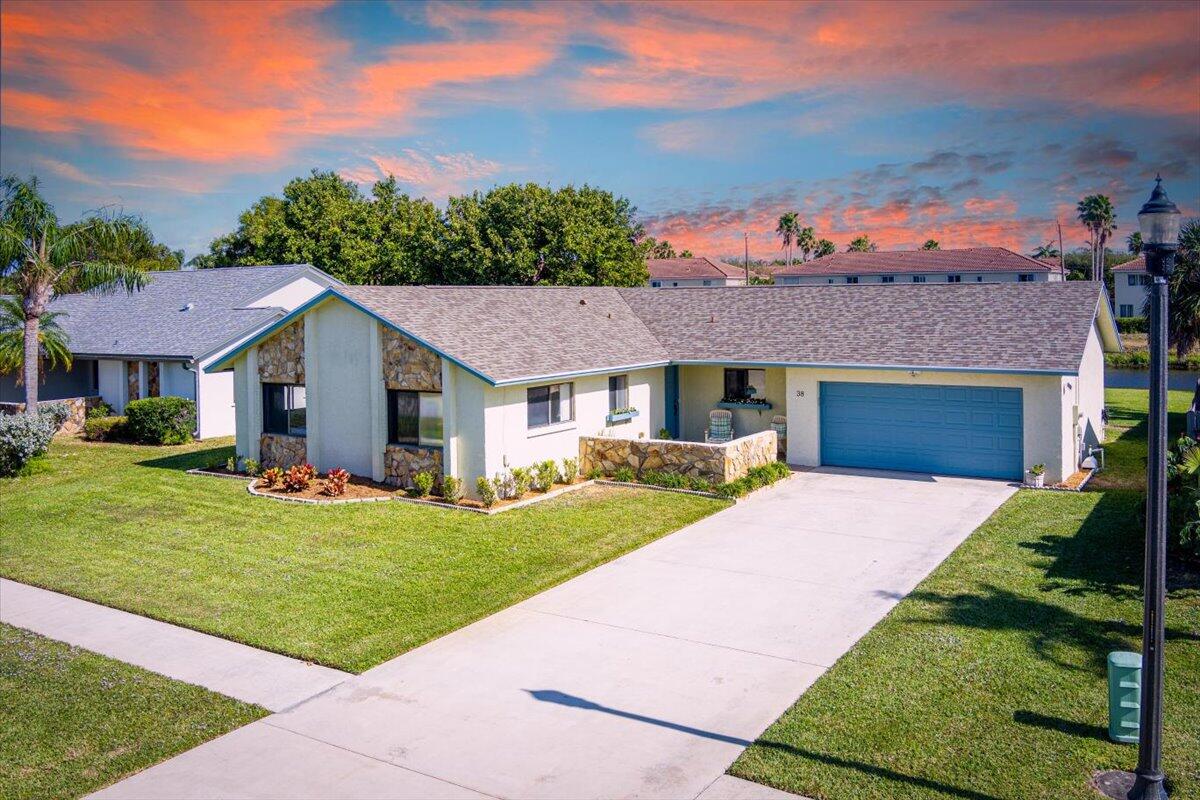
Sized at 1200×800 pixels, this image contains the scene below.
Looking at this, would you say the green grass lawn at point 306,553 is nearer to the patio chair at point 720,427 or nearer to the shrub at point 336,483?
the shrub at point 336,483

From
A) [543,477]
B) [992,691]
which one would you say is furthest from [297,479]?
[992,691]

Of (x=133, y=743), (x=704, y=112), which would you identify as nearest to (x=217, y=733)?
(x=133, y=743)

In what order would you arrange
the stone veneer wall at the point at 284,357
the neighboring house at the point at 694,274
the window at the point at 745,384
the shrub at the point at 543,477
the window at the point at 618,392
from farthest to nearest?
the neighboring house at the point at 694,274 < the window at the point at 745,384 < the window at the point at 618,392 < the stone veneer wall at the point at 284,357 < the shrub at the point at 543,477

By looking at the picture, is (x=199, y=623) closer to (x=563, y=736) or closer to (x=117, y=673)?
(x=117, y=673)

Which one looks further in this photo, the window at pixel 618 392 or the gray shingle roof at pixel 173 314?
the gray shingle roof at pixel 173 314

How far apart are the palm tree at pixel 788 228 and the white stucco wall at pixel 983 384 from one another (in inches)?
3414

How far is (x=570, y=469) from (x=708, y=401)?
579 centimetres

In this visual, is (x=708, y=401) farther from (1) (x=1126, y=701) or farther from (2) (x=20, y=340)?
(2) (x=20, y=340)

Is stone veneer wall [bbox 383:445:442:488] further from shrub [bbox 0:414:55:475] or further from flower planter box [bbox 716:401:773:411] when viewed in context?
shrub [bbox 0:414:55:475]

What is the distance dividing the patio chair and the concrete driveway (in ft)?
27.3

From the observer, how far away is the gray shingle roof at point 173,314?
29.0 metres

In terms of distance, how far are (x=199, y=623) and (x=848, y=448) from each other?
50.2 ft

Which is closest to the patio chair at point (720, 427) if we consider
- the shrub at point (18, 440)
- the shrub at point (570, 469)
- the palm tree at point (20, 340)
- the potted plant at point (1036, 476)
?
the shrub at point (570, 469)

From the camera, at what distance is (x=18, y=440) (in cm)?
2188
